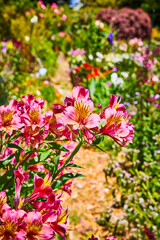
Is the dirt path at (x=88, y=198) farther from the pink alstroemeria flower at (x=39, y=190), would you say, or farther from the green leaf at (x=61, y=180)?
the pink alstroemeria flower at (x=39, y=190)

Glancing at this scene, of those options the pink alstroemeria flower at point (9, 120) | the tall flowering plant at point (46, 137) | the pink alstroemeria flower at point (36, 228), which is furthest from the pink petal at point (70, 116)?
the pink alstroemeria flower at point (36, 228)

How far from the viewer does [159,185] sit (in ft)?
8.11

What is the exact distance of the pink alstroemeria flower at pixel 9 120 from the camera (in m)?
0.94

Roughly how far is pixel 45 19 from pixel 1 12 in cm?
127

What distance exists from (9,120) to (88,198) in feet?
5.92

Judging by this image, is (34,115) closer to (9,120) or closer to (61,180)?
(9,120)

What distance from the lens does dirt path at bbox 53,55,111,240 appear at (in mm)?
2121

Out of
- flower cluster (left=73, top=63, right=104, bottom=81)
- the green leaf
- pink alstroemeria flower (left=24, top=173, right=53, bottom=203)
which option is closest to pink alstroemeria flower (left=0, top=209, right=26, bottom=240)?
pink alstroemeria flower (left=24, top=173, right=53, bottom=203)

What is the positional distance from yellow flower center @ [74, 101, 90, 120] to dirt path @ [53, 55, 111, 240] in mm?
949

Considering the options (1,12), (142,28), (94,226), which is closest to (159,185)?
(94,226)

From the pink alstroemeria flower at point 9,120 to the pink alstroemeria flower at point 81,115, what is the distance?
0.23 m

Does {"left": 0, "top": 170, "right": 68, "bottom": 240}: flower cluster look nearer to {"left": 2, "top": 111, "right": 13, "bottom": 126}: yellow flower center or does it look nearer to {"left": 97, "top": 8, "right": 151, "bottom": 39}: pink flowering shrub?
{"left": 2, "top": 111, "right": 13, "bottom": 126}: yellow flower center

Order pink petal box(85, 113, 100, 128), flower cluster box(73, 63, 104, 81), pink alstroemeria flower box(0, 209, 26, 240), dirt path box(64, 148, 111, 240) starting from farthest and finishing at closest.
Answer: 1. flower cluster box(73, 63, 104, 81)
2. dirt path box(64, 148, 111, 240)
3. pink petal box(85, 113, 100, 128)
4. pink alstroemeria flower box(0, 209, 26, 240)

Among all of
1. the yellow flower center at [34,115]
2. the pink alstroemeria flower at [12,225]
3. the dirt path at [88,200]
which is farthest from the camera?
the dirt path at [88,200]
